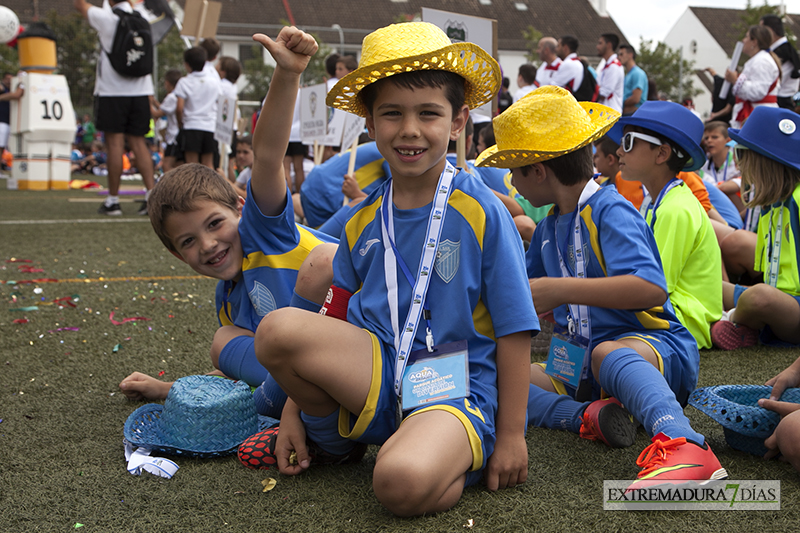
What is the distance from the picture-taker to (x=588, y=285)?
2178 millimetres

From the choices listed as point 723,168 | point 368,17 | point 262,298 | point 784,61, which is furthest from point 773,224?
point 368,17

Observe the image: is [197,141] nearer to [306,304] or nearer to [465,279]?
[306,304]

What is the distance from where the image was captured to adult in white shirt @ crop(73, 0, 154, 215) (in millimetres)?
7590

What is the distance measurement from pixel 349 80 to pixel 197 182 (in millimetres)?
811

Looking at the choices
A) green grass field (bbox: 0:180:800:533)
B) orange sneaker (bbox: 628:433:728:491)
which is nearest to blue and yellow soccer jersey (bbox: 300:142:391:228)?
green grass field (bbox: 0:180:800:533)

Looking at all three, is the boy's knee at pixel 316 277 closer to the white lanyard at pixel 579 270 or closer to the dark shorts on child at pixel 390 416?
the dark shorts on child at pixel 390 416

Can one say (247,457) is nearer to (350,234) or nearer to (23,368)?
(350,234)

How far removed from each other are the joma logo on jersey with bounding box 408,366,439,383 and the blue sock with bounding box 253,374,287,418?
65cm

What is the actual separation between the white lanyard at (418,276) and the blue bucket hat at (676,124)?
1.52 m

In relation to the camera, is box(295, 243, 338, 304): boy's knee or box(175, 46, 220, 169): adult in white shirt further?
box(175, 46, 220, 169): adult in white shirt

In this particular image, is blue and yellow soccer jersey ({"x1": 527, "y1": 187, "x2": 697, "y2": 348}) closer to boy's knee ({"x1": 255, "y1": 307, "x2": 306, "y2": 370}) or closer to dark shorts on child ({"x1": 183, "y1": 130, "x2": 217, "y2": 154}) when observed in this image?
boy's knee ({"x1": 255, "y1": 307, "x2": 306, "y2": 370})

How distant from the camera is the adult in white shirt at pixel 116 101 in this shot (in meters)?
7.59

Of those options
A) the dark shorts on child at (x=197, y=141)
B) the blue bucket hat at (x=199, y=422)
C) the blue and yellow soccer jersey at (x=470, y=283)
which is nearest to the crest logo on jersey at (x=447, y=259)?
the blue and yellow soccer jersey at (x=470, y=283)

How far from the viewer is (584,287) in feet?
7.16
